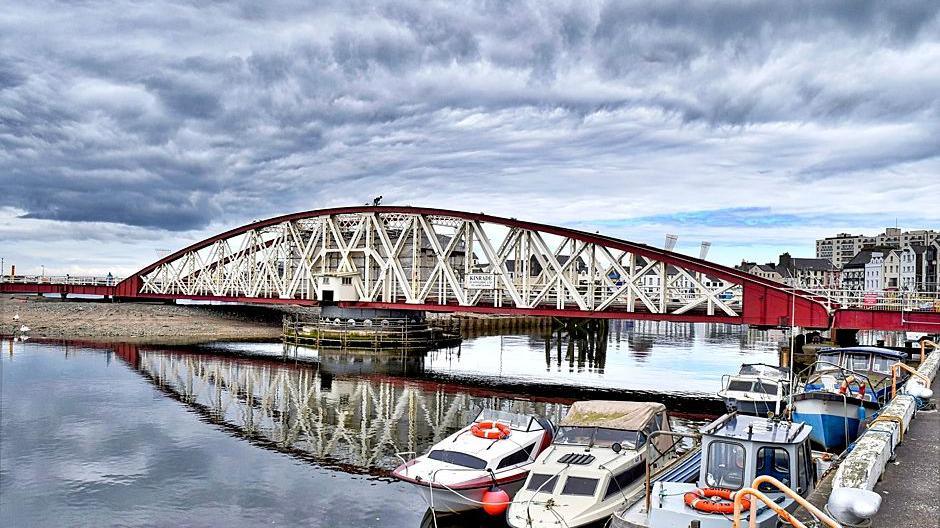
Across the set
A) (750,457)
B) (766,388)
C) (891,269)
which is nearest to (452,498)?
(750,457)

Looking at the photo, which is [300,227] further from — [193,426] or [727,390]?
[727,390]

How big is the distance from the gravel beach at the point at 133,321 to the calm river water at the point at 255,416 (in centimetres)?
1094

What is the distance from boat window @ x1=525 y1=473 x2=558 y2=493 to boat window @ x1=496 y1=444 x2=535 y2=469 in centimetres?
246

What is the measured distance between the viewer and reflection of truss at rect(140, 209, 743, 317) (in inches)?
1895

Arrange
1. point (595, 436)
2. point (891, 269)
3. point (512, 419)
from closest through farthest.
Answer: point (595, 436)
point (512, 419)
point (891, 269)

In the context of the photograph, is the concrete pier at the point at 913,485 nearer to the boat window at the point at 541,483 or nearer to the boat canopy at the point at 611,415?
the boat canopy at the point at 611,415

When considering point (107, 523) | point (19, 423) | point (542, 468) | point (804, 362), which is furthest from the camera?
point (804, 362)

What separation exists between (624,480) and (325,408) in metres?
21.3

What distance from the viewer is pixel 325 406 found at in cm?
3728

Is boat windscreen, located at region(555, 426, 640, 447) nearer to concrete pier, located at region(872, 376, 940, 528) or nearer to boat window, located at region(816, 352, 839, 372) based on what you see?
concrete pier, located at region(872, 376, 940, 528)

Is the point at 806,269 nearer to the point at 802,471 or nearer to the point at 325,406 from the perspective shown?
the point at 325,406

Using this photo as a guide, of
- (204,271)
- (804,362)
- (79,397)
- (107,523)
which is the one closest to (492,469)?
(107,523)

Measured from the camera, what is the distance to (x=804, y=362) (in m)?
44.5

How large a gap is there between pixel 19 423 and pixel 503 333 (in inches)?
2649
